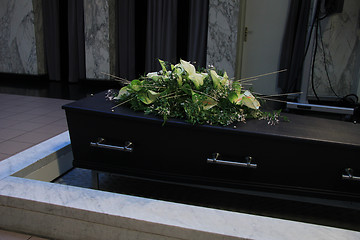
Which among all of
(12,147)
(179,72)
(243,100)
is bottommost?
(12,147)

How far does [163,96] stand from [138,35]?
441 centimetres

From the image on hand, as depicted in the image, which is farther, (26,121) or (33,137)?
(26,121)

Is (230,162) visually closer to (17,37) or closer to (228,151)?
(228,151)

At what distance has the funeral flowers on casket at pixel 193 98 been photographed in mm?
1611

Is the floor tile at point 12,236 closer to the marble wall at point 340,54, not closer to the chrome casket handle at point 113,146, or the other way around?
the chrome casket handle at point 113,146

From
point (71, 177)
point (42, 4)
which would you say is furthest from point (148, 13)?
point (71, 177)

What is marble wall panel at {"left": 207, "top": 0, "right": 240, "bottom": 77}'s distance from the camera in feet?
16.3

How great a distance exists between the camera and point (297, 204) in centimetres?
189

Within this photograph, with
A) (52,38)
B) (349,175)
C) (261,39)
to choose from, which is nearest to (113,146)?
(349,175)

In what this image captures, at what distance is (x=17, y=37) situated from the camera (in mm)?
6086

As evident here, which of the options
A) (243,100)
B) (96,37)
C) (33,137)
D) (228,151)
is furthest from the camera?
(96,37)

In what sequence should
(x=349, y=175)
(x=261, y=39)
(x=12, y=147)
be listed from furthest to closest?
(x=261, y=39), (x=12, y=147), (x=349, y=175)

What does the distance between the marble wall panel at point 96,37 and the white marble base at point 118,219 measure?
4380mm

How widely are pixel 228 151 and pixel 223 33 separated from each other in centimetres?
383
